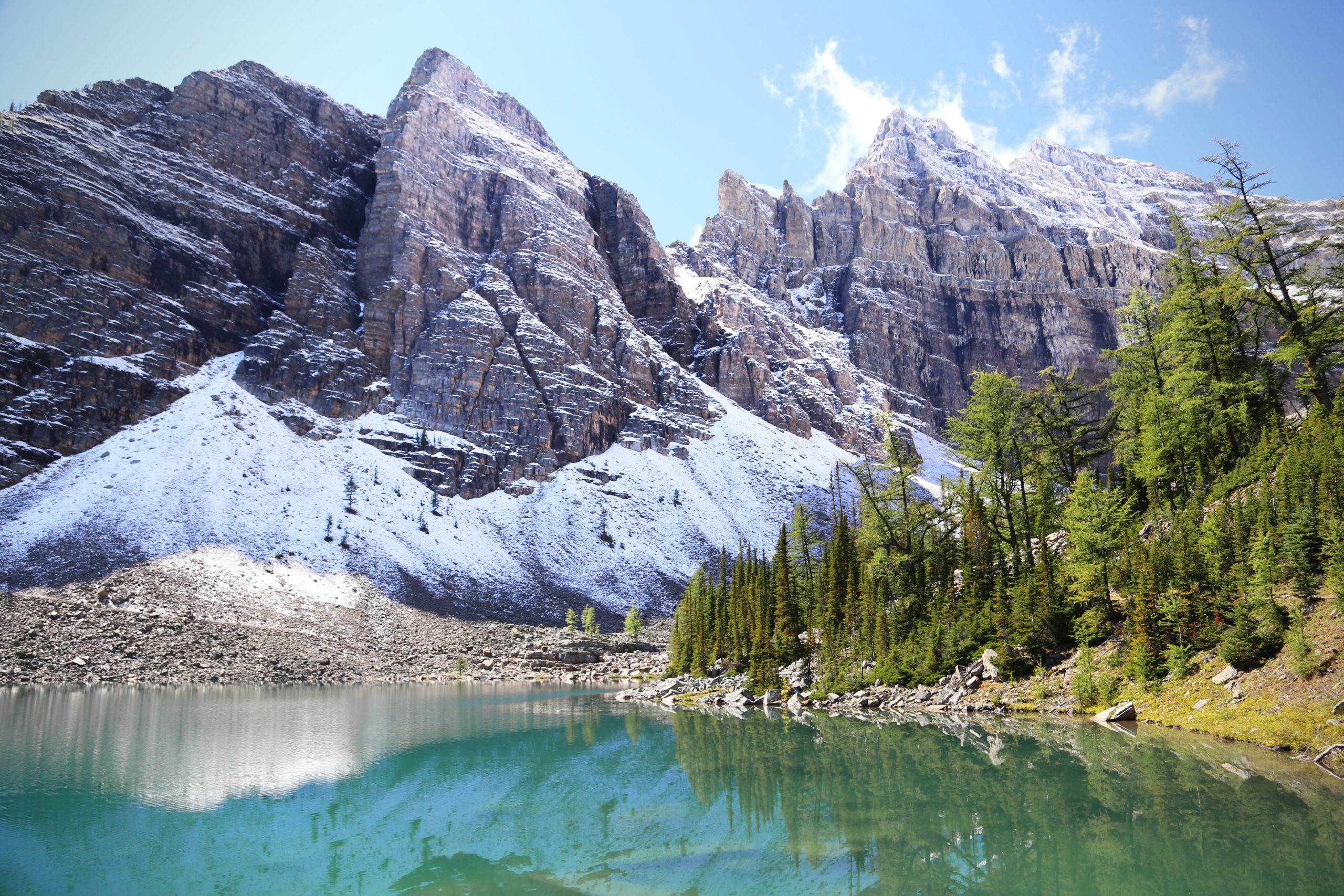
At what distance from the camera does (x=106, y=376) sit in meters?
92.4

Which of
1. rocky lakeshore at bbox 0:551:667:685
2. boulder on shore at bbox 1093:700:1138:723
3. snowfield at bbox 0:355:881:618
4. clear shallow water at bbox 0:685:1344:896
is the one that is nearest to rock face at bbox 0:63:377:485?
snowfield at bbox 0:355:881:618

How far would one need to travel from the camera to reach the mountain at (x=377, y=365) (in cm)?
8700

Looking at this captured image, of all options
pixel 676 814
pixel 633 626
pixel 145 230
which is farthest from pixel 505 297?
pixel 676 814

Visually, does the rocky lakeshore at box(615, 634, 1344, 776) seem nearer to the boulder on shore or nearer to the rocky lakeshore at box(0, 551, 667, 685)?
the boulder on shore

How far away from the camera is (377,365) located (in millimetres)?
125438

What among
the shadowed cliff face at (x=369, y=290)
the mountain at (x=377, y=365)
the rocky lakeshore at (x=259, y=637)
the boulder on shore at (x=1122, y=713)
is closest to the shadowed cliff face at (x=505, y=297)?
the shadowed cliff face at (x=369, y=290)

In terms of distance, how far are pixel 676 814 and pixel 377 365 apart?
12382 cm

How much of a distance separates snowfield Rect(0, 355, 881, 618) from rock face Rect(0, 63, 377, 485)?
590 cm

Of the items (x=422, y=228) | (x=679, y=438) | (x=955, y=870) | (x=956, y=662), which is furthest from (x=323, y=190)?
(x=955, y=870)

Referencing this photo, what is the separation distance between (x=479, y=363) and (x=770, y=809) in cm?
12202

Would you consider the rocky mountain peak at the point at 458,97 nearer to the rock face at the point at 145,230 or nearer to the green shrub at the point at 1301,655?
the rock face at the point at 145,230

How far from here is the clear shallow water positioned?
11.7 meters

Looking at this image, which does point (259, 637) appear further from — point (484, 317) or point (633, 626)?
point (484, 317)

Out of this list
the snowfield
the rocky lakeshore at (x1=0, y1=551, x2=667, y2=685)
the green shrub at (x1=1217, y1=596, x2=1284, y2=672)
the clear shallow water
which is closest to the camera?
the clear shallow water
